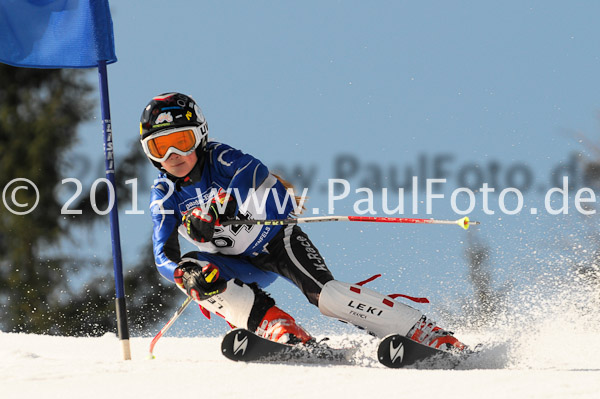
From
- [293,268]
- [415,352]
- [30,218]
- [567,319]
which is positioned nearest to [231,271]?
[293,268]

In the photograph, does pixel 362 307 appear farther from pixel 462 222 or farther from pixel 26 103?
pixel 26 103

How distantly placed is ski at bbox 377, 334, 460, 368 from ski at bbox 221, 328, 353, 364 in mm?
327

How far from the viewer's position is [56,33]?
592cm

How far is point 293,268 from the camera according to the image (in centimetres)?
452

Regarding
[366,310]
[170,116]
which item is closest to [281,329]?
[366,310]

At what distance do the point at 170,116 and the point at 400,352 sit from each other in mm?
1994

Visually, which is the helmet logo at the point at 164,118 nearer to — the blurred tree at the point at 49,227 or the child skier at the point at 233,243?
the child skier at the point at 233,243

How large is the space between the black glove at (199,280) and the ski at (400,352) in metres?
1.02

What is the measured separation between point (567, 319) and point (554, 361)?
784 mm

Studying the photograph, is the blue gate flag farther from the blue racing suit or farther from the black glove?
the black glove

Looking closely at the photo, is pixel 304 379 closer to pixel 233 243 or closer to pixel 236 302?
pixel 236 302

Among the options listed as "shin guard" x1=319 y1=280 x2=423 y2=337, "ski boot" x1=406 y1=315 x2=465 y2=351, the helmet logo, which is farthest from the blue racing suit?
"ski boot" x1=406 y1=315 x2=465 y2=351

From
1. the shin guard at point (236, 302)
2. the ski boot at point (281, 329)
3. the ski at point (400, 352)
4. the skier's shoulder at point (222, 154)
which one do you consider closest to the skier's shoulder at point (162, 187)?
the skier's shoulder at point (222, 154)

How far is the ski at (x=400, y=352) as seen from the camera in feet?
13.0
